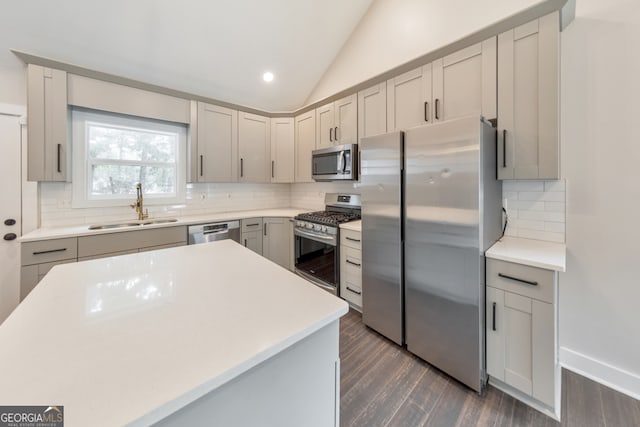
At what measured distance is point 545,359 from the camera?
4.72 ft

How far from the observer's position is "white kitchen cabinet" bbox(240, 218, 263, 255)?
3.36m

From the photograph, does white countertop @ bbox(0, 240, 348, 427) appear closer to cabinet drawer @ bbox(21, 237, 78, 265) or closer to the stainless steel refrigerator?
the stainless steel refrigerator

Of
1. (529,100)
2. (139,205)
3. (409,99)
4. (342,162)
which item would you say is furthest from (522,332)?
(139,205)

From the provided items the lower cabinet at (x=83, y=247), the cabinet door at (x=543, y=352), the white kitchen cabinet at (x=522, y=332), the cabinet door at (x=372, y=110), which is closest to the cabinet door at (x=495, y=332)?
the white kitchen cabinet at (x=522, y=332)

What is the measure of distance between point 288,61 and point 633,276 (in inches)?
154

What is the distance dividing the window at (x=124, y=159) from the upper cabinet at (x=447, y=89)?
2776 mm

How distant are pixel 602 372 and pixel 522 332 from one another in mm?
865

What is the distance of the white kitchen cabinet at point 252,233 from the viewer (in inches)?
132

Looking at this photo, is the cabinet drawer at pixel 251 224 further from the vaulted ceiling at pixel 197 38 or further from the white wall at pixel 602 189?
the white wall at pixel 602 189

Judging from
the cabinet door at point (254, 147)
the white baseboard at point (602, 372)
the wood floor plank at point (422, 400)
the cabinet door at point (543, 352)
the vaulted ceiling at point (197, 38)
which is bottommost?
the wood floor plank at point (422, 400)

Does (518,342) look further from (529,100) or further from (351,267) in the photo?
(529,100)

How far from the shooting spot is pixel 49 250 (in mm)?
2137

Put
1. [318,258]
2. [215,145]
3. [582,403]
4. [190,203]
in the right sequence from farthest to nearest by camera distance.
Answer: [190,203] → [215,145] → [318,258] → [582,403]

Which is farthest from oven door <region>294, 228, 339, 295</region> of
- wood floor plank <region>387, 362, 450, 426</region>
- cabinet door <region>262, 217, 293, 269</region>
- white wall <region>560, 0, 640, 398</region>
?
white wall <region>560, 0, 640, 398</region>
